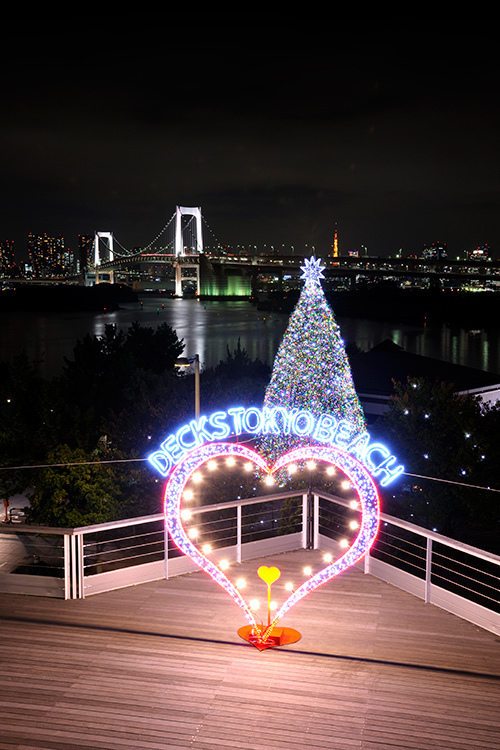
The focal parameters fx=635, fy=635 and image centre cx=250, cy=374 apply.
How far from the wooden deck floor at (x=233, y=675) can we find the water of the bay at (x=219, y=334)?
29.6 m

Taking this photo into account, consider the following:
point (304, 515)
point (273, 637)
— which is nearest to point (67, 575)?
point (273, 637)

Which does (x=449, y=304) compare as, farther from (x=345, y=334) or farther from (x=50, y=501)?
(x=50, y=501)

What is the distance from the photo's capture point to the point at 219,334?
49.2 metres

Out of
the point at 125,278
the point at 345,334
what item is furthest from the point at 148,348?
the point at 125,278

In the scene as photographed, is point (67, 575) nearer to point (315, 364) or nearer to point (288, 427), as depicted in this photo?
point (288, 427)

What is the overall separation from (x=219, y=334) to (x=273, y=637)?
4538cm

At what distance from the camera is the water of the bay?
131 ft

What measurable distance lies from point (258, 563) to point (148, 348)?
1973 centimetres

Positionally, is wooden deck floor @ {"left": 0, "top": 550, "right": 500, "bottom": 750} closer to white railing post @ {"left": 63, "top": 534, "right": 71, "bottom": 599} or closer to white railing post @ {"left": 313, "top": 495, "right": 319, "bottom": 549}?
white railing post @ {"left": 63, "top": 534, "right": 71, "bottom": 599}

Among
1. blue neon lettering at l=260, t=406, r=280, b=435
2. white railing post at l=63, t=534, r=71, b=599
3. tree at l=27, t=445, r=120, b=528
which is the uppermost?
blue neon lettering at l=260, t=406, r=280, b=435

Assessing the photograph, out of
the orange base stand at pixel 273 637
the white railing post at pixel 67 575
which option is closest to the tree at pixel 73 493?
the white railing post at pixel 67 575

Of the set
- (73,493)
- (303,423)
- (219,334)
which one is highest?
(303,423)

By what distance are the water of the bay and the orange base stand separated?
98.5 ft

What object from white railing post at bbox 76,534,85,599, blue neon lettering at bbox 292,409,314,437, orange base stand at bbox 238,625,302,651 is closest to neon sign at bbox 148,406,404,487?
blue neon lettering at bbox 292,409,314,437
